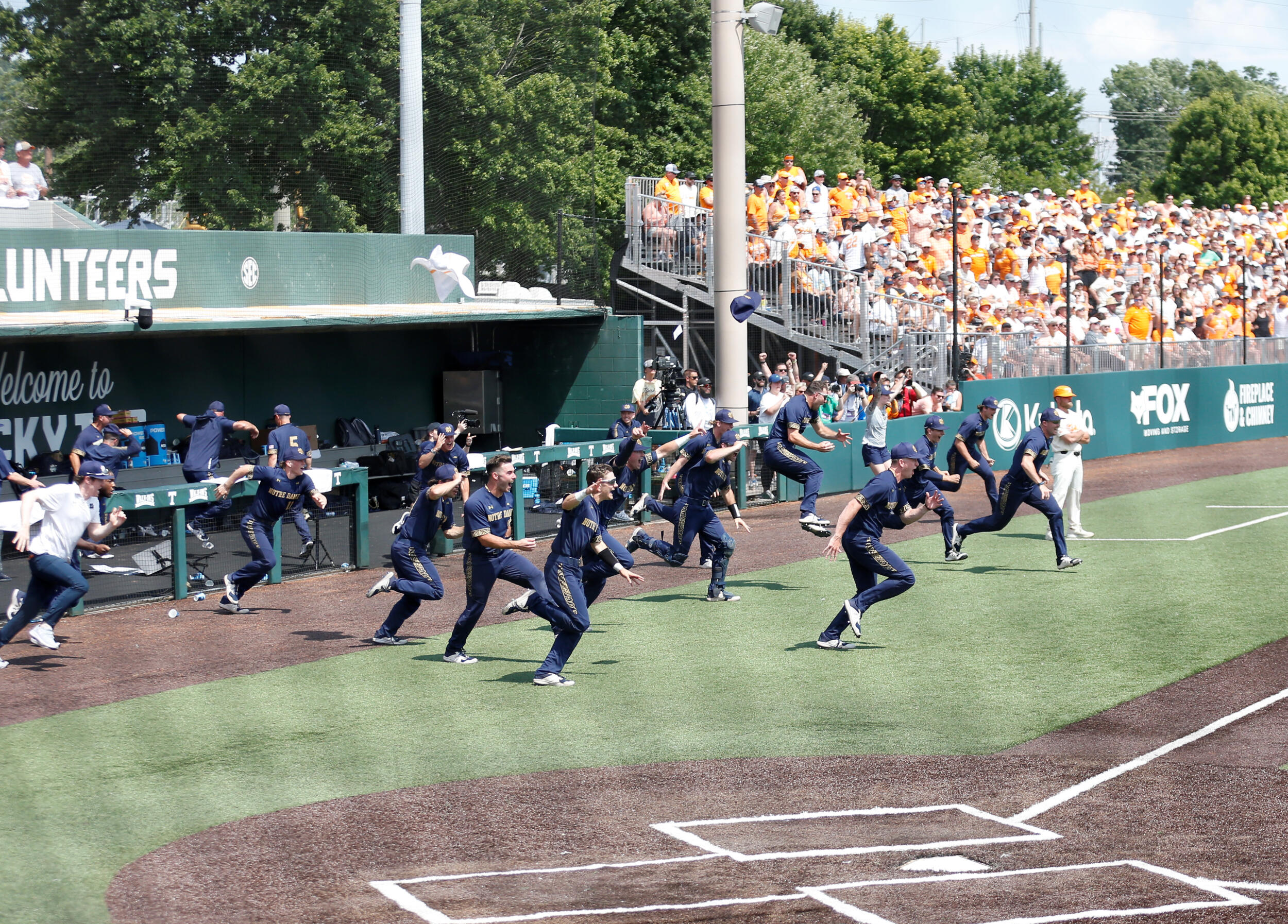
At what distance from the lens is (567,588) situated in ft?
35.8

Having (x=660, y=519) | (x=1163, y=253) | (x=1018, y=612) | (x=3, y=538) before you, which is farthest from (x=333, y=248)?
(x=1163, y=253)

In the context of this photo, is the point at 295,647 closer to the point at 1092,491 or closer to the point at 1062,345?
the point at 1092,491

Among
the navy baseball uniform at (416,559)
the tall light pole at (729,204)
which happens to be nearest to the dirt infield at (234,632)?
the navy baseball uniform at (416,559)

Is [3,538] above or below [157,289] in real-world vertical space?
below

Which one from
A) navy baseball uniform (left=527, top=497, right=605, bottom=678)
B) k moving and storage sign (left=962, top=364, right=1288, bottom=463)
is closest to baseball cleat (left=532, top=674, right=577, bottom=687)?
navy baseball uniform (left=527, top=497, right=605, bottom=678)

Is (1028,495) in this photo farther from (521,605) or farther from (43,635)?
(43,635)

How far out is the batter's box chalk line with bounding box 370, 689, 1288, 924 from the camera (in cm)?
643

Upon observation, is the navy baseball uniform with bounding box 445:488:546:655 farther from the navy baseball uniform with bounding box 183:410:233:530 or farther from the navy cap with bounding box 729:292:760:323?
the navy cap with bounding box 729:292:760:323

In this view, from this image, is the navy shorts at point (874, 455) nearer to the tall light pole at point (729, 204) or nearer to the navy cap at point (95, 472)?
the tall light pole at point (729, 204)

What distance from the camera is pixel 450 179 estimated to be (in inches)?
993

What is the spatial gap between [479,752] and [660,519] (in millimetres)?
11718

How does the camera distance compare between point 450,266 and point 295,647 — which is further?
point 450,266

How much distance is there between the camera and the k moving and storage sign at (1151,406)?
26.9m

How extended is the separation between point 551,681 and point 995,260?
22.6m
